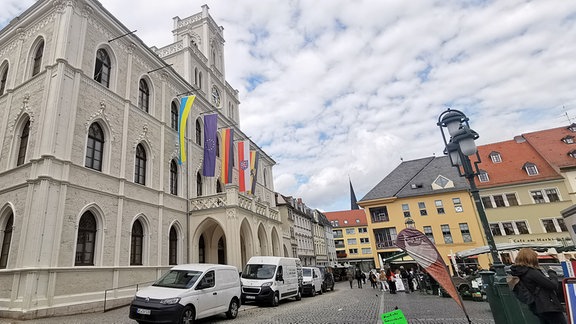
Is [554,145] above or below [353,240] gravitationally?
above

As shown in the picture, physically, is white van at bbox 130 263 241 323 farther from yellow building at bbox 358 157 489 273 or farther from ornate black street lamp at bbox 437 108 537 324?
yellow building at bbox 358 157 489 273

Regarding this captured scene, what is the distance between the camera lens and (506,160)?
128 feet

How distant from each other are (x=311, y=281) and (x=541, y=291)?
18.7 meters

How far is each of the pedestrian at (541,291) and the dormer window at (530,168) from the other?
39760 millimetres

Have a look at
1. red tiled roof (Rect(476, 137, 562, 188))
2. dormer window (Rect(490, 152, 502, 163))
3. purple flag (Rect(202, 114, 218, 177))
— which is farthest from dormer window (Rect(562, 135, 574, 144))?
purple flag (Rect(202, 114, 218, 177))

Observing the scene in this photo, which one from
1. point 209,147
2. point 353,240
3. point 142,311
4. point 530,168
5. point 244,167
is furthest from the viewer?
point 353,240

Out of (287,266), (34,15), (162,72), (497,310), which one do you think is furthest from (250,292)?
(34,15)

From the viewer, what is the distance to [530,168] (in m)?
36.1

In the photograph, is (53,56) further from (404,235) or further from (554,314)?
(554,314)

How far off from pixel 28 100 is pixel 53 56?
7.92ft

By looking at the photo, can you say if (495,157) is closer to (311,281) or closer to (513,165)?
(513,165)

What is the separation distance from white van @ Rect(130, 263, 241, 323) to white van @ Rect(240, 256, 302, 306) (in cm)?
320

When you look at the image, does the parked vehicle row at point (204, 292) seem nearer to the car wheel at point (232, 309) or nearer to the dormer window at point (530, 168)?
the car wheel at point (232, 309)

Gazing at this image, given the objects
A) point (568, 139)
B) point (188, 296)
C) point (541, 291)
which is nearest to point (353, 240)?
point (568, 139)
